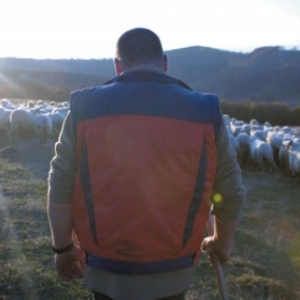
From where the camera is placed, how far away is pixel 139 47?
244 centimetres

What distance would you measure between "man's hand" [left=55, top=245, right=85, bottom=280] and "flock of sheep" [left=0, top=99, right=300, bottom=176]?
Answer: 9678mm

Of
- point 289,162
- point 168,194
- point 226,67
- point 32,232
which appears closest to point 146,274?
point 168,194

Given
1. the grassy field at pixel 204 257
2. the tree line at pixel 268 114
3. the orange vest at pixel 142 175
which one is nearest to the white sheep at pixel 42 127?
the grassy field at pixel 204 257

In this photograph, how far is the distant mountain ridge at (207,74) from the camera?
57875 millimetres

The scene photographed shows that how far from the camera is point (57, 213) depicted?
2439 mm

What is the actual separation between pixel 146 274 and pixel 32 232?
16.4 ft

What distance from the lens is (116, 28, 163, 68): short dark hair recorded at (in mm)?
2436

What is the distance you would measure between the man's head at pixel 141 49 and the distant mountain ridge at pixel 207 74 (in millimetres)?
44660

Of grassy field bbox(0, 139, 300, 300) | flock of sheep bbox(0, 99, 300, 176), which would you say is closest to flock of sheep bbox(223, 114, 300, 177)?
flock of sheep bbox(0, 99, 300, 176)

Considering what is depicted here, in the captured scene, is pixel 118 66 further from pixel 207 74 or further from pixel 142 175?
pixel 207 74

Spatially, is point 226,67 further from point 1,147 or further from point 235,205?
point 235,205

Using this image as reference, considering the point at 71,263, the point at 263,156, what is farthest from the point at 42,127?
the point at 71,263

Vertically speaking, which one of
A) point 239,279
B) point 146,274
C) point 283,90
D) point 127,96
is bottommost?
point 283,90

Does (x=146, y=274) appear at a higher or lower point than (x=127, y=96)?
lower
